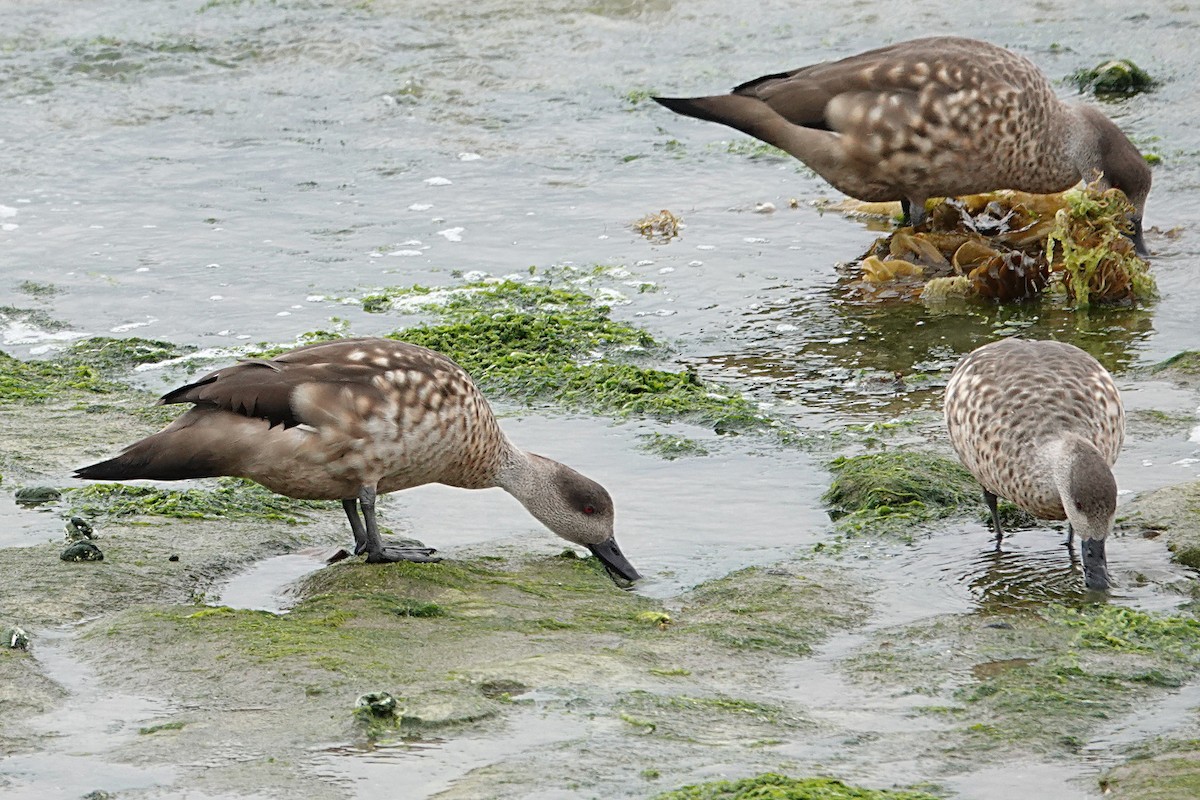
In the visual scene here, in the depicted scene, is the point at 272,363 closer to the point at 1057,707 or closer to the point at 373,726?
the point at 373,726

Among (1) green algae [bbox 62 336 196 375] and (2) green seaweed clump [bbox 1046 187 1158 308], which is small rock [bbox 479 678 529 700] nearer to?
(1) green algae [bbox 62 336 196 375]

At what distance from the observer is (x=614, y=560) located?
290 inches

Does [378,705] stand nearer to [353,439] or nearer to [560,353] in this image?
[353,439]

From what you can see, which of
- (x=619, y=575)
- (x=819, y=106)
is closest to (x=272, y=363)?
(x=619, y=575)

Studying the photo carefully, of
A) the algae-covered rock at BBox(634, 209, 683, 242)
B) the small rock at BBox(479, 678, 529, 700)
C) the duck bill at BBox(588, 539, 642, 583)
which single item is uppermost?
the small rock at BBox(479, 678, 529, 700)

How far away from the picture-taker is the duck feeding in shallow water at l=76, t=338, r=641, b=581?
706cm

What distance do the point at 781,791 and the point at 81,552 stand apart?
3460mm

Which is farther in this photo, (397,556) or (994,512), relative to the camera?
(994,512)

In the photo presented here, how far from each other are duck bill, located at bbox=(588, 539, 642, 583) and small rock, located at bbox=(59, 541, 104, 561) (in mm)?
2018

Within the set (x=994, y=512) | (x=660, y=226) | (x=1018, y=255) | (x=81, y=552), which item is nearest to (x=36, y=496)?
(x=81, y=552)

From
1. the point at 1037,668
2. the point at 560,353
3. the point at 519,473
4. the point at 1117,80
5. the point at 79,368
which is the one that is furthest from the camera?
the point at 1117,80

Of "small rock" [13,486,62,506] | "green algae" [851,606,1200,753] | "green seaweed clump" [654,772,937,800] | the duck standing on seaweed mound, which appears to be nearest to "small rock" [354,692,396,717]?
"green seaweed clump" [654,772,937,800]

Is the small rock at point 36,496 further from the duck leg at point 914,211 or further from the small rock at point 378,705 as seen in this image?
the duck leg at point 914,211

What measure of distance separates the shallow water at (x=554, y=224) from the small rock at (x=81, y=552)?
477 mm
